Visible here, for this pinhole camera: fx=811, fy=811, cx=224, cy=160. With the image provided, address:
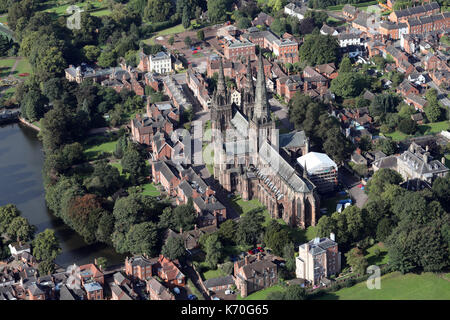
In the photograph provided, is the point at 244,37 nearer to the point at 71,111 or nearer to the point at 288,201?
the point at 71,111

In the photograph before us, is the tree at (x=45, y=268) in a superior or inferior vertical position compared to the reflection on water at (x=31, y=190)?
superior

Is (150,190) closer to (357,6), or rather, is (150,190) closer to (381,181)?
(381,181)

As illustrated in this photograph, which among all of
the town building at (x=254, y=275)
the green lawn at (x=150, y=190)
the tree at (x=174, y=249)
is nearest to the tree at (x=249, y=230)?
the town building at (x=254, y=275)

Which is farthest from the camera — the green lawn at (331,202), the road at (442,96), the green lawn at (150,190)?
the road at (442,96)

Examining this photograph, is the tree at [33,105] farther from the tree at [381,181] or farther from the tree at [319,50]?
the tree at [381,181]

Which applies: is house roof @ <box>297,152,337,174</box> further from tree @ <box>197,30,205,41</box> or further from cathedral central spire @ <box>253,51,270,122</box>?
tree @ <box>197,30,205,41</box>

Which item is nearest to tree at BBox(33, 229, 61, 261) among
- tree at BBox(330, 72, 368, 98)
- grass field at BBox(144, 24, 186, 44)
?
tree at BBox(330, 72, 368, 98)
